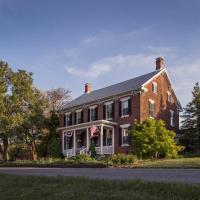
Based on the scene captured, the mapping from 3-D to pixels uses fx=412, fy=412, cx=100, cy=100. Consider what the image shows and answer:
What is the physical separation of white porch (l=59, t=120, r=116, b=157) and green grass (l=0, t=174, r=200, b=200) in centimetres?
2340

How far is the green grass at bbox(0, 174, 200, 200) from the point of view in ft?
29.8

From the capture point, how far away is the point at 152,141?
32.6 meters

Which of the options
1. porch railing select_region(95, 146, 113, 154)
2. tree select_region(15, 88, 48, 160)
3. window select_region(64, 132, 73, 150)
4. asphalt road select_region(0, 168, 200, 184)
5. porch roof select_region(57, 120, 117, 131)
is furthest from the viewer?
window select_region(64, 132, 73, 150)

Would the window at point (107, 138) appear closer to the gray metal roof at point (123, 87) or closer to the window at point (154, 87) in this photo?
the gray metal roof at point (123, 87)

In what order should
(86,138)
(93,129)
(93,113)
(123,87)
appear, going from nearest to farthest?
(93,129), (123,87), (86,138), (93,113)

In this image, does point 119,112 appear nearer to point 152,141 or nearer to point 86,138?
point 86,138

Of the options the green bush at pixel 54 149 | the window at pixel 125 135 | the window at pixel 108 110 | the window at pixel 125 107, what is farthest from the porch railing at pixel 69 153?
the window at pixel 125 107

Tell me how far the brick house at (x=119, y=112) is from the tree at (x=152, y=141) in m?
2.17

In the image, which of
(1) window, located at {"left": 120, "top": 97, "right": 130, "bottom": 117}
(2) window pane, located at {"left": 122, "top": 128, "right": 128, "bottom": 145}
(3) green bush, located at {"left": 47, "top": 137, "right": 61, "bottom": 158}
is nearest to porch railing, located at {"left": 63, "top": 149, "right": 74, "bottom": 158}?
(3) green bush, located at {"left": 47, "top": 137, "right": 61, "bottom": 158}

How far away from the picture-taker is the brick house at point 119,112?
3666 centimetres

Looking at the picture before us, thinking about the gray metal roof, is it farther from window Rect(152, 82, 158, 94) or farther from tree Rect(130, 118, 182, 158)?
tree Rect(130, 118, 182, 158)

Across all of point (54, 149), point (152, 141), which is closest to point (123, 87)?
point (152, 141)

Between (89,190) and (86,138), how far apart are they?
30.2m

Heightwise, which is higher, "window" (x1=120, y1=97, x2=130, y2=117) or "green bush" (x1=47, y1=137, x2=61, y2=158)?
"window" (x1=120, y1=97, x2=130, y2=117)
